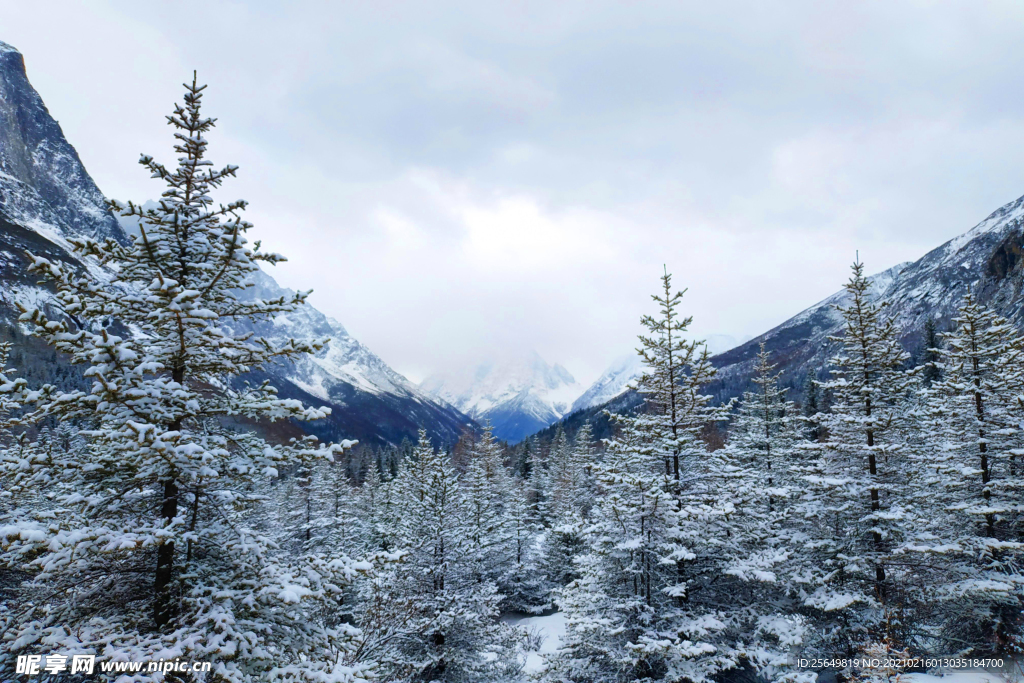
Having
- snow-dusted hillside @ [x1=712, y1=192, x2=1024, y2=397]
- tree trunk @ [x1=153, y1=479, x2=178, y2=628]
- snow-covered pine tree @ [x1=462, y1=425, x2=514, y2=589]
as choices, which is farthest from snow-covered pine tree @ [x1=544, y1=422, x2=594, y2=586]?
snow-dusted hillside @ [x1=712, y1=192, x2=1024, y2=397]

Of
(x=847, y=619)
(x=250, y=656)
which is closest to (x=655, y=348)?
(x=847, y=619)

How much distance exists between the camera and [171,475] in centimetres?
668

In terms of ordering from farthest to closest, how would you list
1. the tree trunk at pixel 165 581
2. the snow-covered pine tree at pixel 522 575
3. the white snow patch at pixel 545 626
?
the snow-covered pine tree at pixel 522 575 → the white snow patch at pixel 545 626 → the tree trunk at pixel 165 581

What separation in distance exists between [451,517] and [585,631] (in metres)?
8.28

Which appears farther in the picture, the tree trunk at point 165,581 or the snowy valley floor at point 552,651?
the snowy valley floor at point 552,651

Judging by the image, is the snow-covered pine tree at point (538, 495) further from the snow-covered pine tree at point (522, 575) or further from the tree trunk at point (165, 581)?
the tree trunk at point (165, 581)

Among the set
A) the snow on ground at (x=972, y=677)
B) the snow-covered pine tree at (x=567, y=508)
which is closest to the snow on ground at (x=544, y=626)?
the snow-covered pine tree at (x=567, y=508)

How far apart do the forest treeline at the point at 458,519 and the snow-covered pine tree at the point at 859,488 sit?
0.10 meters

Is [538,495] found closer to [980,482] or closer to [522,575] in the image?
[522,575]

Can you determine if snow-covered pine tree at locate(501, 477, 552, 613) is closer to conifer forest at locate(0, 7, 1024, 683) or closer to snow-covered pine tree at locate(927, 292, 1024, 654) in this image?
conifer forest at locate(0, 7, 1024, 683)

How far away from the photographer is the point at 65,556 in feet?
18.9

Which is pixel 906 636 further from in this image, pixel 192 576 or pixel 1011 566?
pixel 192 576

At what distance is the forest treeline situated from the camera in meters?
6.16

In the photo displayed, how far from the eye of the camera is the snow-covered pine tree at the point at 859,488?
49.5ft
